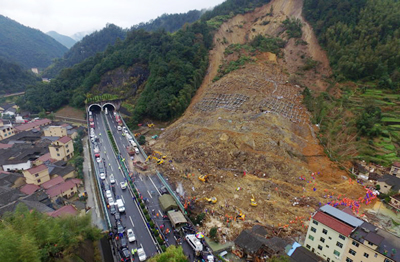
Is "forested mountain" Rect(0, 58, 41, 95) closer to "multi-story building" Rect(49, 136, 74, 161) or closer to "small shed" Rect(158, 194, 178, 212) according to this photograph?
"multi-story building" Rect(49, 136, 74, 161)

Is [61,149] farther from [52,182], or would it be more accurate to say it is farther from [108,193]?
[108,193]

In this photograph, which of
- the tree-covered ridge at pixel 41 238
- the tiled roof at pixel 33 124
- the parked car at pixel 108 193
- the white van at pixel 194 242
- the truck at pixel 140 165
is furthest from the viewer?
the tiled roof at pixel 33 124

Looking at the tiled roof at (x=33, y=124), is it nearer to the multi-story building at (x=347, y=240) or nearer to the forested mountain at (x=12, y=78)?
the forested mountain at (x=12, y=78)

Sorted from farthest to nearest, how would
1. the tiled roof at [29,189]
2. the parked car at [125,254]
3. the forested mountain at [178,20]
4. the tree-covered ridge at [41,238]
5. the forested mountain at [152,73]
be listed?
1. the forested mountain at [178,20]
2. the forested mountain at [152,73]
3. the tiled roof at [29,189]
4. the parked car at [125,254]
5. the tree-covered ridge at [41,238]

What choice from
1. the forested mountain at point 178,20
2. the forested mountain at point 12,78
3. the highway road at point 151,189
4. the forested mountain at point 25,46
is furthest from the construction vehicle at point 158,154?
the forested mountain at point 25,46

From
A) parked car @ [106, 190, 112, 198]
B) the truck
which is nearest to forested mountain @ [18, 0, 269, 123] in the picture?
the truck

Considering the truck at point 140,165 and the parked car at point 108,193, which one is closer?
the parked car at point 108,193

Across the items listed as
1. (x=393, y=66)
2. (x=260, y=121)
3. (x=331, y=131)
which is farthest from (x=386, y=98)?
(x=260, y=121)

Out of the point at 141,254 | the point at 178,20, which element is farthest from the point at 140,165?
the point at 178,20
